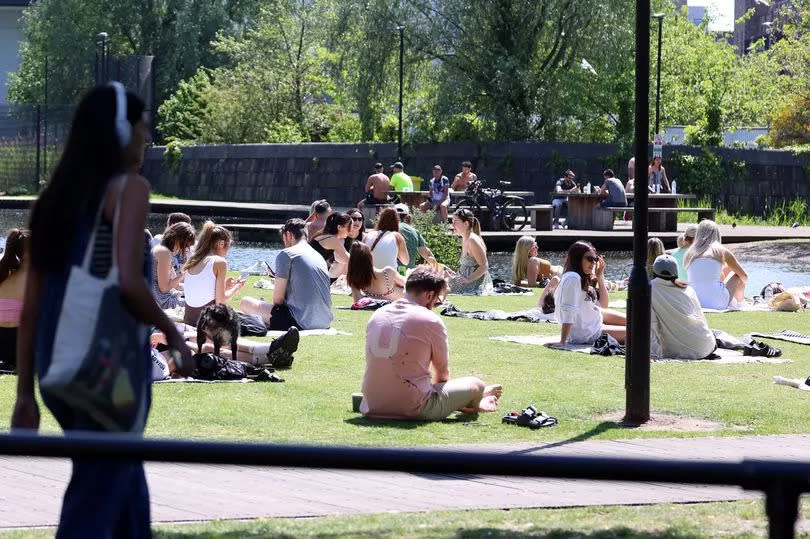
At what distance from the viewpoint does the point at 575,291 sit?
42.0 ft

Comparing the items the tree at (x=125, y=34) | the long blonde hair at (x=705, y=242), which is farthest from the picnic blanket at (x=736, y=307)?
the tree at (x=125, y=34)

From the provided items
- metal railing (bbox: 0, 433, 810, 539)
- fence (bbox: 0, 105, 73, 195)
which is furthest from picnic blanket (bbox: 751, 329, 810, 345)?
fence (bbox: 0, 105, 73, 195)

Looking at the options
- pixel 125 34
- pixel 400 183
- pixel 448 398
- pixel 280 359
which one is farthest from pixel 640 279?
pixel 125 34

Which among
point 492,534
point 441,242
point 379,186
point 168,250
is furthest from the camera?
point 379,186

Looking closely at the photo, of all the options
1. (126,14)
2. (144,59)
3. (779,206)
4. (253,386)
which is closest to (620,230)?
(779,206)

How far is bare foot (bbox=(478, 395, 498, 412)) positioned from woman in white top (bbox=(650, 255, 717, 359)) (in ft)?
10.4

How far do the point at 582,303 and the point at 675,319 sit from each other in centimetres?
88

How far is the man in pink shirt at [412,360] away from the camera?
8883mm

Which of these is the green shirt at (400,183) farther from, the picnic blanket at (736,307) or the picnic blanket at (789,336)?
the picnic blanket at (789,336)

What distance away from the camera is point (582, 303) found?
13008mm

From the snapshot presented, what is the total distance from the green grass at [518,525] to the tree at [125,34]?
62.9 m

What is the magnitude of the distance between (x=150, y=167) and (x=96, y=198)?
2386 inches

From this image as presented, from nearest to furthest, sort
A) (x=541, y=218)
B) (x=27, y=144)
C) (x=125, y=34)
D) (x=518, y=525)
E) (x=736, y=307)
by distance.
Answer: (x=518, y=525)
(x=736, y=307)
(x=541, y=218)
(x=27, y=144)
(x=125, y=34)

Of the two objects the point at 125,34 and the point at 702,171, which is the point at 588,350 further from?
the point at 125,34
